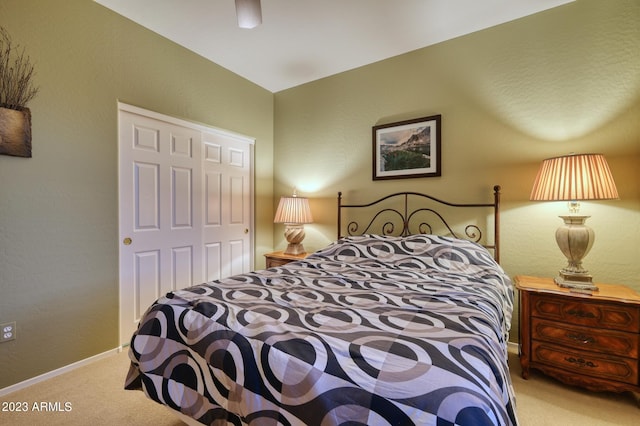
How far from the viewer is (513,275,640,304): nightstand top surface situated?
1652 millimetres

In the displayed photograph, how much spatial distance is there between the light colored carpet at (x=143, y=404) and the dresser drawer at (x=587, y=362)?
16 cm

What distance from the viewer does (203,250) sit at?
297 cm

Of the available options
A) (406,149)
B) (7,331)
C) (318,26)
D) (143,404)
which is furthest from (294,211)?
(7,331)

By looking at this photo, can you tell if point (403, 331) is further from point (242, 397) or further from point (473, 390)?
point (242, 397)

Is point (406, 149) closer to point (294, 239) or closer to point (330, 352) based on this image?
point (294, 239)

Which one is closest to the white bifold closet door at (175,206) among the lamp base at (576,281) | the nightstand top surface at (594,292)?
the nightstand top surface at (594,292)

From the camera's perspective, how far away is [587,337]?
1.73m

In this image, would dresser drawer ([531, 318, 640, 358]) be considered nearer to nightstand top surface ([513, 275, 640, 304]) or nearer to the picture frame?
nightstand top surface ([513, 275, 640, 304])

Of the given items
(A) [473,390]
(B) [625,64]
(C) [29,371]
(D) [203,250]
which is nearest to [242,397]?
(A) [473,390]

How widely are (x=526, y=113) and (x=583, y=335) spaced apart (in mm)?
1635

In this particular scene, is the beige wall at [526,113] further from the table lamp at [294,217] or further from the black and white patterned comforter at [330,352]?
the black and white patterned comforter at [330,352]

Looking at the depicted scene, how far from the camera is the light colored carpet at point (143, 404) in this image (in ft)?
5.04

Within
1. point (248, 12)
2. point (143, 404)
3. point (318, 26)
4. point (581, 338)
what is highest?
point (318, 26)

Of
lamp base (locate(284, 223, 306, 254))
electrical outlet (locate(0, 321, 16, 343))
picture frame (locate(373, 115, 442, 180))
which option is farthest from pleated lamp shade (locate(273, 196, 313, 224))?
electrical outlet (locate(0, 321, 16, 343))
